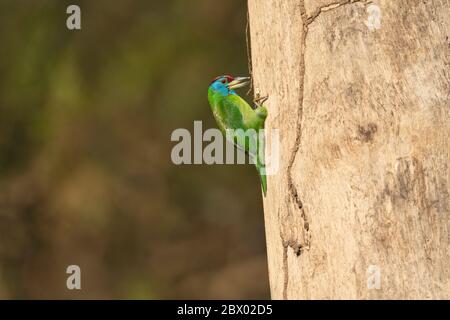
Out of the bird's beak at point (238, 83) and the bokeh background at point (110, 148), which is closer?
the bird's beak at point (238, 83)

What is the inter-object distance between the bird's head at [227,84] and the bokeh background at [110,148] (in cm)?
406

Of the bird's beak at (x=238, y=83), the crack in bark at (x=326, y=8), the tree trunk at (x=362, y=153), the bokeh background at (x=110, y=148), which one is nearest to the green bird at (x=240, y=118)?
the bird's beak at (x=238, y=83)

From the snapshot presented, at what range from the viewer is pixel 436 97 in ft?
7.78

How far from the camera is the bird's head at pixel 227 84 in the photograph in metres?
3.53

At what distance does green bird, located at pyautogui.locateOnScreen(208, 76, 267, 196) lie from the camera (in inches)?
113

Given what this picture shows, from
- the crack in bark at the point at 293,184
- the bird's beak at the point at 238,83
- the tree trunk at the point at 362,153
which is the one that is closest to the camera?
the tree trunk at the point at 362,153

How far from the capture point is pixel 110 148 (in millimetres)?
7934

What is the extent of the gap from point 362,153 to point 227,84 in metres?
1.33

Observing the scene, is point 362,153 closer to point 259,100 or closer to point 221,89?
point 259,100

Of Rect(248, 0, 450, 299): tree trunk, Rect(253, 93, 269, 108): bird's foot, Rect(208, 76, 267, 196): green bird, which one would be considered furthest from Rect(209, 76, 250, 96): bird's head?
Rect(248, 0, 450, 299): tree trunk

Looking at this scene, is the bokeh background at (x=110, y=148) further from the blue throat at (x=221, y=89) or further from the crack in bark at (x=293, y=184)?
the crack in bark at (x=293, y=184)

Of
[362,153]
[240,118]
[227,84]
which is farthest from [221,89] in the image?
[362,153]

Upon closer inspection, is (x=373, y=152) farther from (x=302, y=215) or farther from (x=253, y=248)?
(x=253, y=248)
